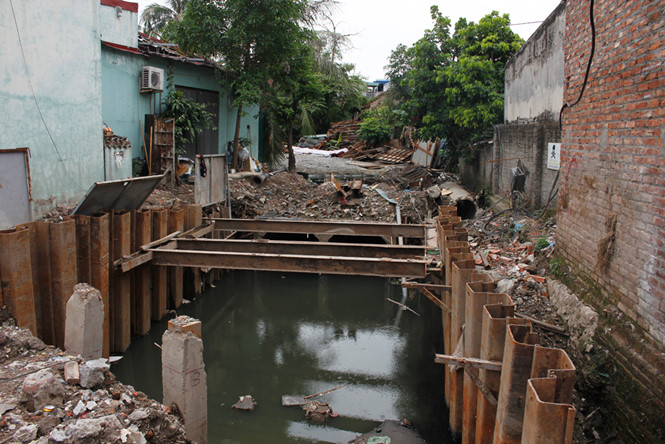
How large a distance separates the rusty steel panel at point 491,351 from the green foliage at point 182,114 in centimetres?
1260

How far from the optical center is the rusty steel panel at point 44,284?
6.96 meters

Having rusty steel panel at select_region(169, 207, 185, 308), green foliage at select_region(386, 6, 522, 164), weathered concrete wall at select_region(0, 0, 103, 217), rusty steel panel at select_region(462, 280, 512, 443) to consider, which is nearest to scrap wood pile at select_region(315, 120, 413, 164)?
green foliage at select_region(386, 6, 522, 164)

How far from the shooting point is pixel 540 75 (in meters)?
13.0

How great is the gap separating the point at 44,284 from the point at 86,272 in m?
0.77

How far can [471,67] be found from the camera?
17.9 m

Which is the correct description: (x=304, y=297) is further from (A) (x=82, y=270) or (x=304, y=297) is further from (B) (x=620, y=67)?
(B) (x=620, y=67)

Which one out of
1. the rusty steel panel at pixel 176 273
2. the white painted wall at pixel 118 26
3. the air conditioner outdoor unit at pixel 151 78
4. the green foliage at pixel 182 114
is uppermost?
the white painted wall at pixel 118 26

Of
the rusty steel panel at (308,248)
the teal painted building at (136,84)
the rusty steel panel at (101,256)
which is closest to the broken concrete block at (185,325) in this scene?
the rusty steel panel at (101,256)

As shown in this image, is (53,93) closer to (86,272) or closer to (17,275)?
(86,272)

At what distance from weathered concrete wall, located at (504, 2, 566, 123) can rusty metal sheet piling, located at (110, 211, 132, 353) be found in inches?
348

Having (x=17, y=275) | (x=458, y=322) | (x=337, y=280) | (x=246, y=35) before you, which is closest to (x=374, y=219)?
(x=337, y=280)

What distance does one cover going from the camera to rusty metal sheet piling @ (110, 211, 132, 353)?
27.6 ft

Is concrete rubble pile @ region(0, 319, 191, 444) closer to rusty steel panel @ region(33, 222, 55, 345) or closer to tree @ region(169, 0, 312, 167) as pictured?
rusty steel panel @ region(33, 222, 55, 345)

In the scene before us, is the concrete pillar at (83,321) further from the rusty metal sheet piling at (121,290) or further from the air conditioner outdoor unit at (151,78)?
the air conditioner outdoor unit at (151,78)
